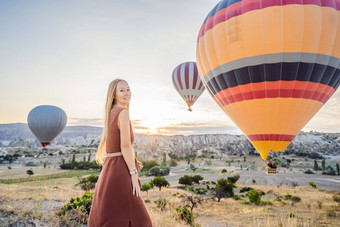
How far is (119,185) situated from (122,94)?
112 centimetres

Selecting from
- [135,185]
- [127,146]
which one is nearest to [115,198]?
[135,185]

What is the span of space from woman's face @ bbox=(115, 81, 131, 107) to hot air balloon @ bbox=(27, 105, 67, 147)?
132ft

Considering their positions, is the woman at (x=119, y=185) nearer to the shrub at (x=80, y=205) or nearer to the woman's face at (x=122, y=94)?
the woman's face at (x=122, y=94)

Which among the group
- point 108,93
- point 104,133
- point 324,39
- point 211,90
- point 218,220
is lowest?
point 218,220

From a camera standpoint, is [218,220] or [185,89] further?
[185,89]

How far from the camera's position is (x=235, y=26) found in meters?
8.66

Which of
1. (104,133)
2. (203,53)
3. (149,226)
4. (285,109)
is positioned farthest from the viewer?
(203,53)

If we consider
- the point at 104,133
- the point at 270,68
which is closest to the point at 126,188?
the point at 104,133

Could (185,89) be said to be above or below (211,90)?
above

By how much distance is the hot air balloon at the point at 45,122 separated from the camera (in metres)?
36.6

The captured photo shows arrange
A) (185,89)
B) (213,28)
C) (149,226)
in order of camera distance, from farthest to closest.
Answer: (185,89) → (213,28) → (149,226)

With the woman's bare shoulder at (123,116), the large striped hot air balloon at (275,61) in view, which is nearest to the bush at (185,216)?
the large striped hot air balloon at (275,61)

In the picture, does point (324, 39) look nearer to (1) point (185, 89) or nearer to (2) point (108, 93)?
(2) point (108, 93)

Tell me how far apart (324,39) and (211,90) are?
16.9ft
